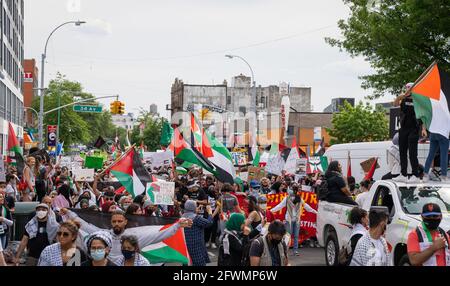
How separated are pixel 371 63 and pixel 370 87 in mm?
953

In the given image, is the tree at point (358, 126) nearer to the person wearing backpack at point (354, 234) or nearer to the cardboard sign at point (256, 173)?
the cardboard sign at point (256, 173)

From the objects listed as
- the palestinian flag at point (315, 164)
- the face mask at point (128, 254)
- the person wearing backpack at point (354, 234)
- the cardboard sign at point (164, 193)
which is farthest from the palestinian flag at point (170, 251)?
the palestinian flag at point (315, 164)

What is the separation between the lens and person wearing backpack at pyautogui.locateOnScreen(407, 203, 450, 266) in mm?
6883

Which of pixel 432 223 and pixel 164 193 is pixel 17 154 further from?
pixel 432 223

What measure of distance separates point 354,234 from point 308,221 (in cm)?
941

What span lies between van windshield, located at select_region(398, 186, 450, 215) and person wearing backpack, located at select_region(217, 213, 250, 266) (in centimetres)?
269

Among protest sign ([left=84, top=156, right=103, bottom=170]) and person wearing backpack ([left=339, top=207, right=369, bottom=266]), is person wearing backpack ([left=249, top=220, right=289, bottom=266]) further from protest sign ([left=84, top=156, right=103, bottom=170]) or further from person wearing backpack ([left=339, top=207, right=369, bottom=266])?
protest sign ([left=84, top=156, right=103, bottom=170])

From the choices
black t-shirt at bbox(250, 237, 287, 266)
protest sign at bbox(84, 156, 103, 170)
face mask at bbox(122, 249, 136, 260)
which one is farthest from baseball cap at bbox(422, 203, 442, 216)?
protest sign at bbox(84, 156, 103, 170)

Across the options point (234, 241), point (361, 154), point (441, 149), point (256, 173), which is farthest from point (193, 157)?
point (361, 154)

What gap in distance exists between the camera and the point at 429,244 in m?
7.02

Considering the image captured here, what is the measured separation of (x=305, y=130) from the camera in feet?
271

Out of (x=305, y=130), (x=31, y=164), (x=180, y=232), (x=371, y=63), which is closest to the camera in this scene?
(x=180, y=232)
